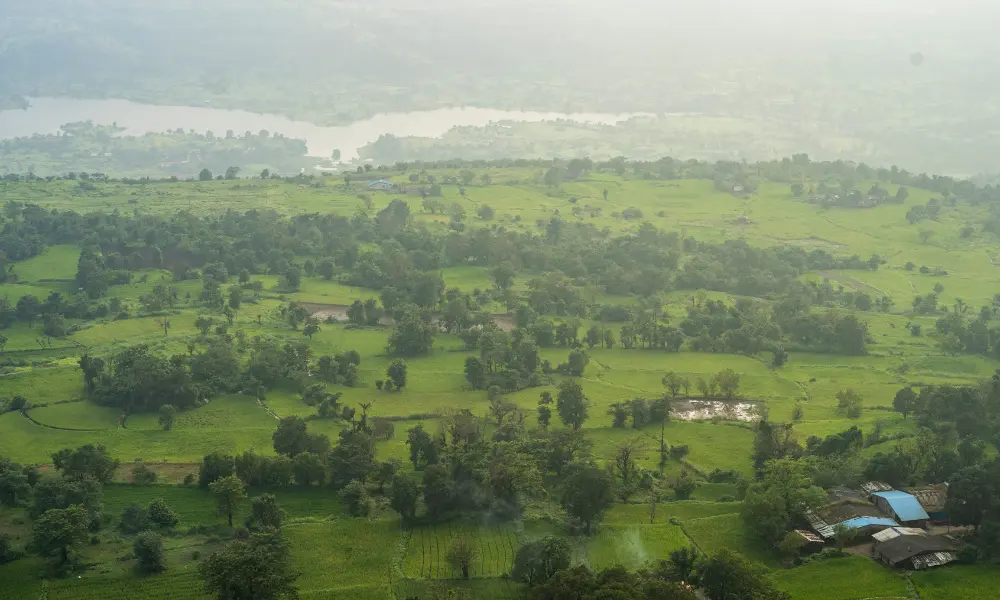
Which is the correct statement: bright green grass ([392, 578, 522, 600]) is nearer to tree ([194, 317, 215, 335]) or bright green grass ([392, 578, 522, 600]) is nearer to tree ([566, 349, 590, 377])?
tree ([566, 349, 590, 377])

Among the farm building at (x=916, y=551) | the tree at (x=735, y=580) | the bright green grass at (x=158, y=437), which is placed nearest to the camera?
the tree at (x=735, y=580)

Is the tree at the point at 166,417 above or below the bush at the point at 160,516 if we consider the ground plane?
above

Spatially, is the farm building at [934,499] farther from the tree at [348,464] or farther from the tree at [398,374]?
the tree at [398,374]

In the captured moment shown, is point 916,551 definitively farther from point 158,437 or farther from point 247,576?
point 158,437

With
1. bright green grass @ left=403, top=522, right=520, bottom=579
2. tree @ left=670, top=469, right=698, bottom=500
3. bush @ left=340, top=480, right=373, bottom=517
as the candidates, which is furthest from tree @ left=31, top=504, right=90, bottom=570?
tree @ left=670, top=469, right=698, bottom=500

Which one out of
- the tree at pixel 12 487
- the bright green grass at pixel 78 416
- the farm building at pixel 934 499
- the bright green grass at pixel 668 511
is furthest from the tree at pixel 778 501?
the bright green grass at pixel 78 416

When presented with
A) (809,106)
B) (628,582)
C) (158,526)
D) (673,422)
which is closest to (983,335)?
(673,422)

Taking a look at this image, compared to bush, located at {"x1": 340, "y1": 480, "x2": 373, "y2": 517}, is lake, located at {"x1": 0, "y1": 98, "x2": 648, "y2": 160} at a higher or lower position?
higher
